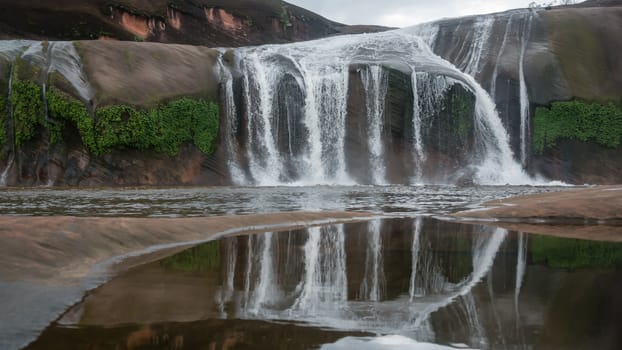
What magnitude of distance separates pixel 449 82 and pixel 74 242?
908 inches

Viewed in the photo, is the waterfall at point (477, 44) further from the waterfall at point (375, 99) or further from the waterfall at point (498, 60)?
the waterfall at point (375, 99)

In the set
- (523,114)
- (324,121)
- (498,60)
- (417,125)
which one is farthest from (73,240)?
(498,60)

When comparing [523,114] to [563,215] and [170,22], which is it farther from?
[170,22]

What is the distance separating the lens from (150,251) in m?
5.88

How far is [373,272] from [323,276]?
43cm

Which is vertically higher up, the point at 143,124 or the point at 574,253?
the point at 143,124

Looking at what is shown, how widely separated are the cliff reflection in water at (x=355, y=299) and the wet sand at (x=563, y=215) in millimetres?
2041

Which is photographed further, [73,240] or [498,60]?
[498,60]

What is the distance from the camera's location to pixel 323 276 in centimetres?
473

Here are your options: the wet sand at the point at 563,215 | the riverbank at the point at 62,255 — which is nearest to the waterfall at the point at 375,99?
the wet sand at the point at 563,215

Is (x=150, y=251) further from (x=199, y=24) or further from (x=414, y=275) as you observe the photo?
(x=199, y=24)

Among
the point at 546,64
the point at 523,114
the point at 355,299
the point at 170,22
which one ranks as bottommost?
the point at 355,299

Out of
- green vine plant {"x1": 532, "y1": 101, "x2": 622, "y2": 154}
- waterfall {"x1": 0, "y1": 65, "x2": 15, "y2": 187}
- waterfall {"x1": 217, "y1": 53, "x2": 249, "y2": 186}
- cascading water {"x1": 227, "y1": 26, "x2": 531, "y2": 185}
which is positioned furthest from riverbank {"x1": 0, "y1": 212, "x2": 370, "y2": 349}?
green vine plant {"x1": 532, "y1": 101, "x2": 622, "y2": 154}

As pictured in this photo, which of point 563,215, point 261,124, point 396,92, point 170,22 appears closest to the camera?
point 563,215
